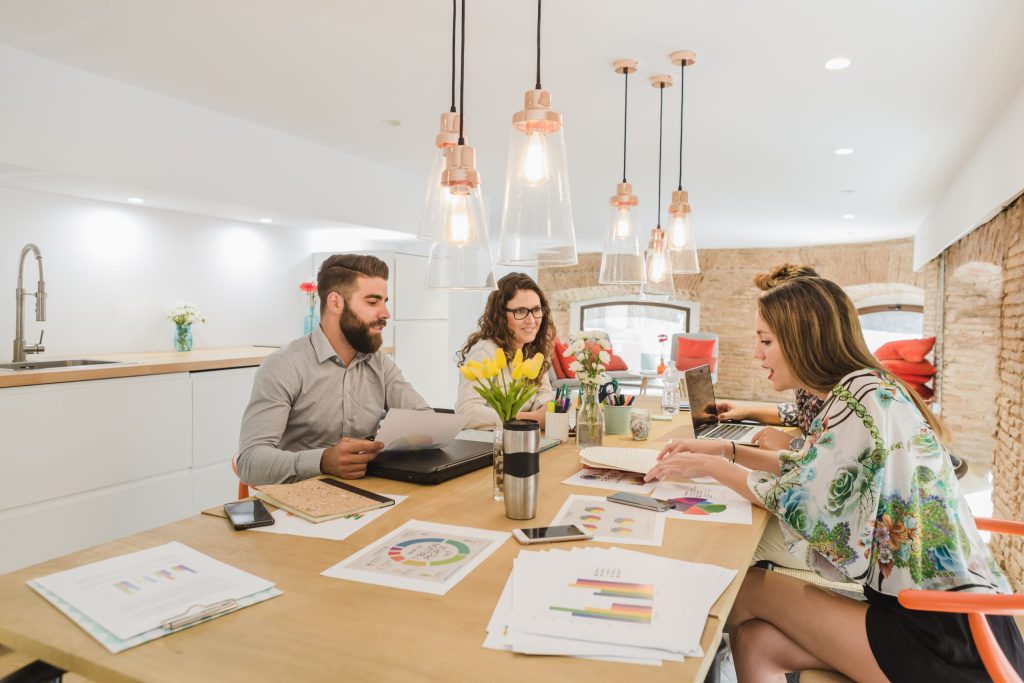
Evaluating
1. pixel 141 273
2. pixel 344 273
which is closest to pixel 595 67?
pixel 344 273

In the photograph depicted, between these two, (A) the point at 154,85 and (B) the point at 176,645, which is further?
(A) the point at 154,85

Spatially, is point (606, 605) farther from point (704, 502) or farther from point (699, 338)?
point (699, 338)

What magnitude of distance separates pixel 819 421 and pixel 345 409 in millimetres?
1606

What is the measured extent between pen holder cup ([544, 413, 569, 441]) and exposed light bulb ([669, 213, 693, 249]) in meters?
1.08

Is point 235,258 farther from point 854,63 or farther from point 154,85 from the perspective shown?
point 854,63

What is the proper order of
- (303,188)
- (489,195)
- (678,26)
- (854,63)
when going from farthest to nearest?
1. (489,195)
2. (303,188)
3. (854,63)
4. (678,26)

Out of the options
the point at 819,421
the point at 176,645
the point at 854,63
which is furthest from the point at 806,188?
the point at 176,645

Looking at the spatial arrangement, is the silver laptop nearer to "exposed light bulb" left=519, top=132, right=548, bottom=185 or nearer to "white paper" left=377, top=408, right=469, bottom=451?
"white paper" left=377, top=408, right=469, bottom=451

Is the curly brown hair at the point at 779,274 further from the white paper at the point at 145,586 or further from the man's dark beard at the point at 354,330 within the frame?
the white paper at the point at 145,586

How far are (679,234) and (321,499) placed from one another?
2.10 metres

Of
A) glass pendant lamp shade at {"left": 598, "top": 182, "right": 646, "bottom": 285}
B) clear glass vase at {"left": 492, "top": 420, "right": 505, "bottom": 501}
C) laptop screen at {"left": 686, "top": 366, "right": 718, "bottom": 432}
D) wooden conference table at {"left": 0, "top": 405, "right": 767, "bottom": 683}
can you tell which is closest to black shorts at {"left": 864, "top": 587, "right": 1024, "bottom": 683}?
wooden conference table at {"left": 0, "top": 405, "right": 767, "bottom": 683}

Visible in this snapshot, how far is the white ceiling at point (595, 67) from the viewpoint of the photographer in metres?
2.36

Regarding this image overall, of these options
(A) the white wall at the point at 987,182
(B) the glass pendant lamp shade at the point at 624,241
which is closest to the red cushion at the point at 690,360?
(A) the white wall at the point at 987,182

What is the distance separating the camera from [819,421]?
4.86 feet
